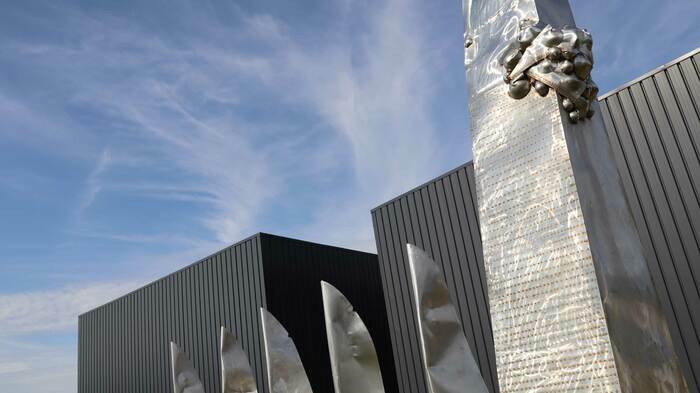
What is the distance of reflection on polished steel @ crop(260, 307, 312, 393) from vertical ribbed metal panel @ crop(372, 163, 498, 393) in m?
4.04

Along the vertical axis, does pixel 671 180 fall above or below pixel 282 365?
above

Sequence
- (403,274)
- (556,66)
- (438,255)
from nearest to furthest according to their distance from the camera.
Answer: (556,66)
(438,255)
(403,274)

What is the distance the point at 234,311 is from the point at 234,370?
5.69 metres

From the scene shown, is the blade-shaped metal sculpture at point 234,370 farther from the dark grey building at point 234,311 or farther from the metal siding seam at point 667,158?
the metal siding seam at point 667,158

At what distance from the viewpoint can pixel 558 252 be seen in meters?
4.24

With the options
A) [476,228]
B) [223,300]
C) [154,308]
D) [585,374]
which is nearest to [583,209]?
[585,374]

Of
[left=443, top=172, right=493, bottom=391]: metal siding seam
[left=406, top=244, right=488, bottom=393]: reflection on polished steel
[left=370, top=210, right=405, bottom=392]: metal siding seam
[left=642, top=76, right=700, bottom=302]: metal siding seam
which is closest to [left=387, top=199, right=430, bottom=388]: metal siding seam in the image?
[left=370, top=210, right=405, bottom=392]: metal siding seam

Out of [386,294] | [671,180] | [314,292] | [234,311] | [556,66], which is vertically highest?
[314,292]

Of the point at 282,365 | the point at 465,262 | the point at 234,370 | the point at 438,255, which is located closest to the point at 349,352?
the point at 282,365

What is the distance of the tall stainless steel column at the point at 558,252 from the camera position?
3836mm

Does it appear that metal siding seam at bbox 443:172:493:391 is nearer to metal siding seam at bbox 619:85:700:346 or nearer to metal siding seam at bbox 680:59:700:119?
metal siding seam at bbox 619:85:700:346

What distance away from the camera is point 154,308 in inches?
744

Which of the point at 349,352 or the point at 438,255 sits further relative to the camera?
the point at 438,255

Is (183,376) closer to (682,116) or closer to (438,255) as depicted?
(438,255)
